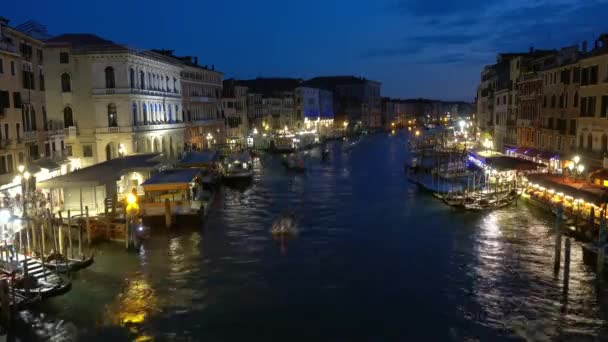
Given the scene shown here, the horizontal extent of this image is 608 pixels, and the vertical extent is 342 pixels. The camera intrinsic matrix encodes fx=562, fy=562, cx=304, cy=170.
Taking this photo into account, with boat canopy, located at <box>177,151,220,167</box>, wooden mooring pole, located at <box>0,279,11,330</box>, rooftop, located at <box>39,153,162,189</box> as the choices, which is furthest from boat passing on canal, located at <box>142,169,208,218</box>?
wooden mooring pole, located at <box>0,279,11,330</box>

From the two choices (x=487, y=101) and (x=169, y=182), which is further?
(x=487, y=101)

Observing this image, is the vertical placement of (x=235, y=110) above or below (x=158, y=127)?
above

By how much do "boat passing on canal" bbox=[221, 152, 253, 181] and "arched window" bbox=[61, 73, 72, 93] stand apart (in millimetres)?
13852

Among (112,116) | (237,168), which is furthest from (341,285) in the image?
(237,168)

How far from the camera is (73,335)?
1571 centimetres

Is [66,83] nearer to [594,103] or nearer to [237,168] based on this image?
[237,168]

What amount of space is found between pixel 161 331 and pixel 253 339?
2.68 meters


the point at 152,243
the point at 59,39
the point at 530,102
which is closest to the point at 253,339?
the point at 152,243

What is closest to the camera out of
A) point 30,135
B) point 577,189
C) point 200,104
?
point 577,189

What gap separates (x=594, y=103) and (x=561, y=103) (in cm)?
588

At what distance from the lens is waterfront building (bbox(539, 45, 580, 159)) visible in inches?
1347

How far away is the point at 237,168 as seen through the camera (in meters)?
47.8

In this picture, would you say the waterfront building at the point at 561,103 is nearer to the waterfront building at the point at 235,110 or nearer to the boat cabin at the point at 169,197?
the boat cabin at the point at 169,197

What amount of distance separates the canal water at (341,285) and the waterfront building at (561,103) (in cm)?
749
